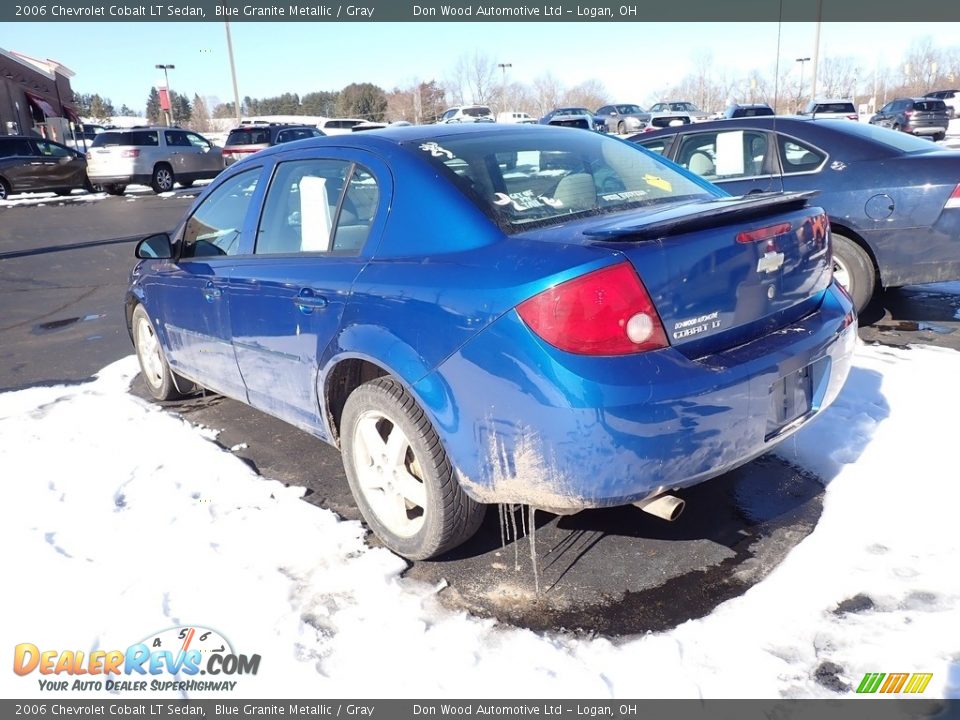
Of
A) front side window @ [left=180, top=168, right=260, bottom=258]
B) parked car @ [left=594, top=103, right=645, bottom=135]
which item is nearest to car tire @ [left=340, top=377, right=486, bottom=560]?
front side window @ [left=180, top=168, right=260, bottom=258]

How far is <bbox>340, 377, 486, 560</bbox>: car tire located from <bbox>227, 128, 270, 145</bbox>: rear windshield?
23175 mm

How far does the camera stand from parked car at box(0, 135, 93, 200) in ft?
72.0

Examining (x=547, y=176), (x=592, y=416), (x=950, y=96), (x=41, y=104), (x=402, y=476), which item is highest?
(x=41, y=104)

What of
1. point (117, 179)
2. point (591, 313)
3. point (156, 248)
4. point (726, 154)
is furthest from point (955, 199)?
point (117, 179)

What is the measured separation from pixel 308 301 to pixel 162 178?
22.9 m

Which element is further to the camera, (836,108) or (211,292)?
(836,108)

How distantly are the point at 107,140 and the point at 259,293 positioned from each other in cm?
2238

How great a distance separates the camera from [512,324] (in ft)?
7.70

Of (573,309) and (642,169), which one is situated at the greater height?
(642,169)

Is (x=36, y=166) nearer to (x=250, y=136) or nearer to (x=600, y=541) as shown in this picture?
(x=250, y=136)

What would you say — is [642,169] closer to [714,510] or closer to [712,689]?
[714,510]

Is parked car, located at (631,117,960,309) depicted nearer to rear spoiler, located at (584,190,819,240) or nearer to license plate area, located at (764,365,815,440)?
rear spoiler, located at (584,190,819,240)

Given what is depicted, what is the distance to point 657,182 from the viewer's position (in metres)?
3.32

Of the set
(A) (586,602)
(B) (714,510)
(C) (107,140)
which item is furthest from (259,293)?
(C) (107,140)
